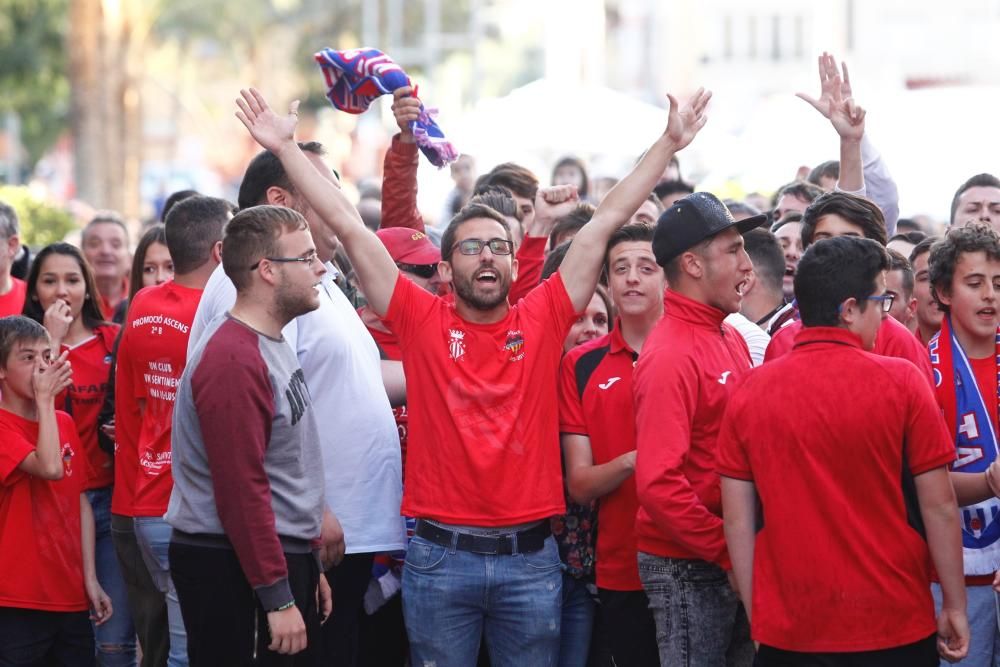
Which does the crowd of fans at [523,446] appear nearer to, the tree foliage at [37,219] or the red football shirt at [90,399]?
the red football shirt at [90,399]

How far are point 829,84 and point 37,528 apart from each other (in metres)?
4.44

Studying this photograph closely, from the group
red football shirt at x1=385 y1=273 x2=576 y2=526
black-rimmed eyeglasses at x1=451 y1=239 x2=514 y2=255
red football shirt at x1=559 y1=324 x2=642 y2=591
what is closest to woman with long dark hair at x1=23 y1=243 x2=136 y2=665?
red football shirt at x1=385 y1=273 x2=576 y2=526

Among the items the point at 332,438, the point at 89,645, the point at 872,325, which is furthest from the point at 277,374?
the point at 89,645

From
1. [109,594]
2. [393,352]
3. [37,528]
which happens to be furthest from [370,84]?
[109,594]

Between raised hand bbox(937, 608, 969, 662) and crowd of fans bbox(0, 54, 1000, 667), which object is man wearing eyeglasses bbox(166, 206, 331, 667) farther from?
raised hand bbox(937, 608, 969, 662)

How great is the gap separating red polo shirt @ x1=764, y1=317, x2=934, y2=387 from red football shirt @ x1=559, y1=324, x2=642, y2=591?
65 cm

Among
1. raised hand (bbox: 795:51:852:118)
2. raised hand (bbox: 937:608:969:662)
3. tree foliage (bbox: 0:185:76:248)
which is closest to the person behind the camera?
raised hand (bbox: 937:608:969:662)

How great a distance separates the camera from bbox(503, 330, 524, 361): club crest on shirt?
578cm

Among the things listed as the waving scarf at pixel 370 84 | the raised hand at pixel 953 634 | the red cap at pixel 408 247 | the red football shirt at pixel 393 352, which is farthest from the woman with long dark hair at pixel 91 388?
the raised hand at pixel 953 634

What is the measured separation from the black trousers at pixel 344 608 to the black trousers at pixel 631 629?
3.35ft

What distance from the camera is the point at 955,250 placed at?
19.3 feet

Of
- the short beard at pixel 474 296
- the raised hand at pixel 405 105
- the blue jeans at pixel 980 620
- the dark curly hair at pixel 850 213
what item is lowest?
the blue jeans at pixel 980 620

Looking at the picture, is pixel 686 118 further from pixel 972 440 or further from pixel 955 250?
pixel 972 440

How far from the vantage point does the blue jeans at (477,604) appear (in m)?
5.59
